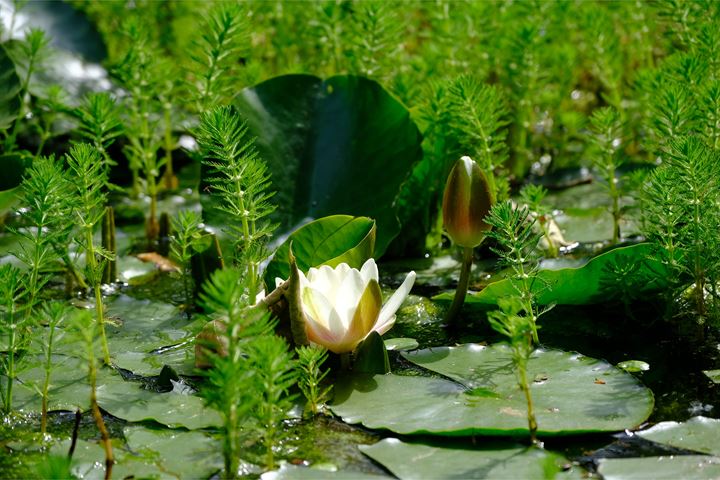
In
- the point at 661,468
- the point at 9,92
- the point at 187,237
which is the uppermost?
the point at 9,92

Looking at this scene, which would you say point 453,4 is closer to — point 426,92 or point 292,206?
point 426,92

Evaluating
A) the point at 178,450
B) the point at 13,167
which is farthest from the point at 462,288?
the point at 13,167

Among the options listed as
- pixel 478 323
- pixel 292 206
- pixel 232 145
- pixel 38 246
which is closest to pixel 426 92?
pixel 292 206

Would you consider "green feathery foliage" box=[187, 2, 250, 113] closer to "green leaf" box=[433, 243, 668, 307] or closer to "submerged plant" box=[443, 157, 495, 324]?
"submerged plant" box=[443, 157, 495, 324]

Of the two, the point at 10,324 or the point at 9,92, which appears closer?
the point at 10,324

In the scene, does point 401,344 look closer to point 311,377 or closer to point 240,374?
point 311,377

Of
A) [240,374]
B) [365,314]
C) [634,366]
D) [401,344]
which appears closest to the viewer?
[240,374]

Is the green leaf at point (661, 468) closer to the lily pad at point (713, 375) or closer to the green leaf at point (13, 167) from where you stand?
the lily pad at point (713, 375)
